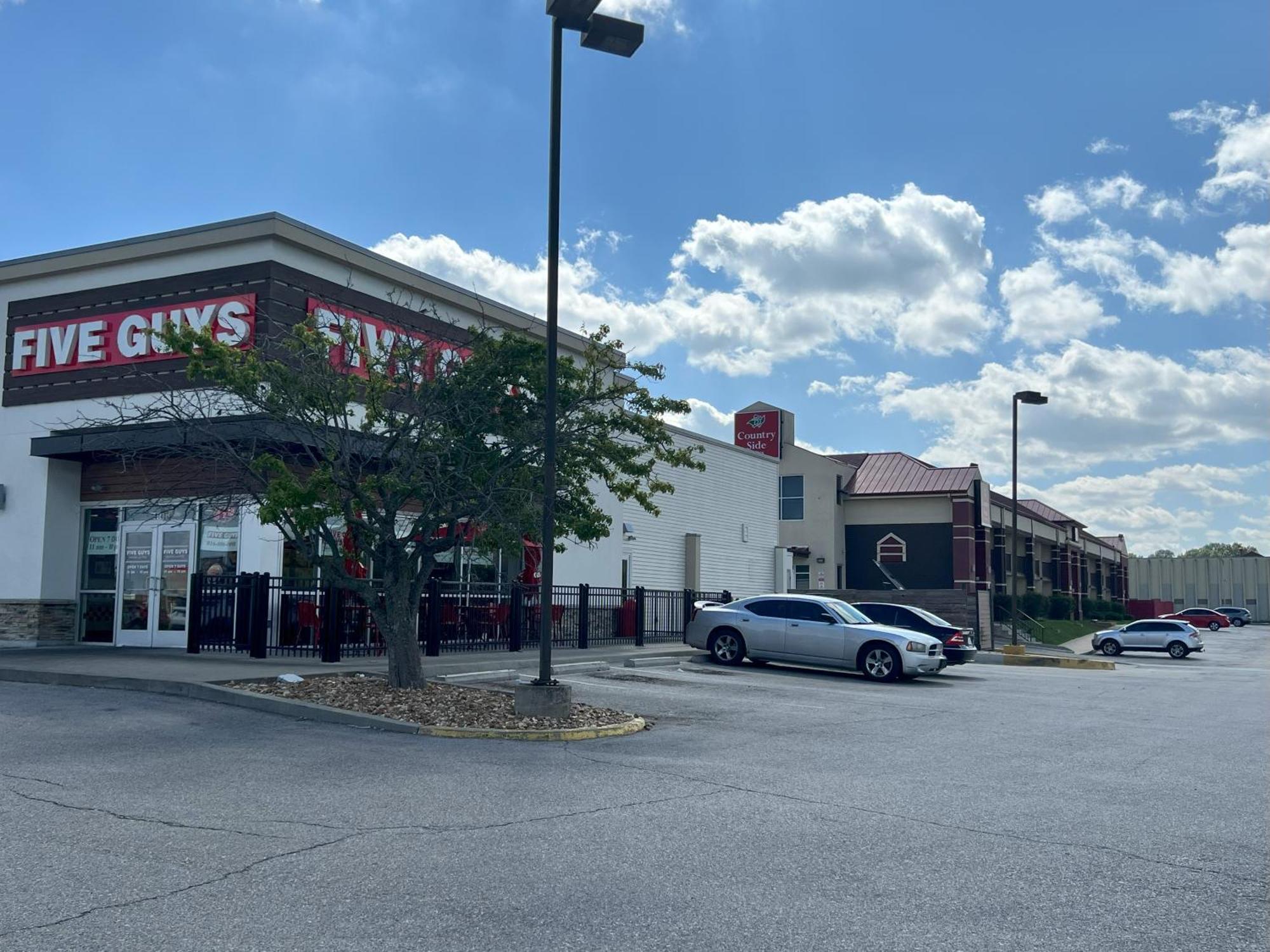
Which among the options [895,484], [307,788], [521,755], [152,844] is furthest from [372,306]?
[895,484]

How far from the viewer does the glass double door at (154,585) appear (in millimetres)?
20453

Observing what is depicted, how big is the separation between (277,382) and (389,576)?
2792 millimetres

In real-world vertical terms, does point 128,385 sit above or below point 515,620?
above

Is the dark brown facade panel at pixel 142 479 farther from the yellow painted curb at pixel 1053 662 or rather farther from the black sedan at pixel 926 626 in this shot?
the yellow painted curb at pixel 1053 662

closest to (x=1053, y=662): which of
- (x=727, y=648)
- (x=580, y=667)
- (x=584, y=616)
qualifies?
(x=727, y=648)

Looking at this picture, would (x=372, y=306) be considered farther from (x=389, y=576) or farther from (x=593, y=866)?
(x=593, y=866)

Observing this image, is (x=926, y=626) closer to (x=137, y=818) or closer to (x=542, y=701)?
(x=542, y=701)

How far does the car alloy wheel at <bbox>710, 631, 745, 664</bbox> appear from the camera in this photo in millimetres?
21828

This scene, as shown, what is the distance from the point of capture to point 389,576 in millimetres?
14195

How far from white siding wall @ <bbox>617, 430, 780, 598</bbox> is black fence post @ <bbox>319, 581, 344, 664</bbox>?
14.5 m

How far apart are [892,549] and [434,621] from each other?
120ft

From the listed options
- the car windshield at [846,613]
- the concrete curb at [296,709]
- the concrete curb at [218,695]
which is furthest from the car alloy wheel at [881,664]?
the concrete curb at [218,695]

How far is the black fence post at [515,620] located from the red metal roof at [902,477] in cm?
3306

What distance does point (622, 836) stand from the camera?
23.9ft
